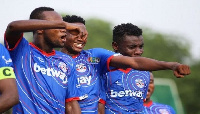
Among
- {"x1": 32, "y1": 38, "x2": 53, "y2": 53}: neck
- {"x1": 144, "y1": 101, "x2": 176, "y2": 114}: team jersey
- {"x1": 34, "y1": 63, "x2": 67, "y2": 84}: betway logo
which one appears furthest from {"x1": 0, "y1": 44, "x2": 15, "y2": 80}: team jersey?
{"x1": 144, "y1": 101, "x2": 176, "y2": 114}: team jersey

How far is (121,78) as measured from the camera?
337 inches

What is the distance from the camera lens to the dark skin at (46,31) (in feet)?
21.9

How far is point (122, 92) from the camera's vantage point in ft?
27.9

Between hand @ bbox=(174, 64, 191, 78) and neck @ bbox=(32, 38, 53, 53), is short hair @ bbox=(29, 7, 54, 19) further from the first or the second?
hand @ bbox=(174, 64, 191, 78)

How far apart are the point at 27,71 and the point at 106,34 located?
5618 cm

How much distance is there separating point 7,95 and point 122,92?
119 inches

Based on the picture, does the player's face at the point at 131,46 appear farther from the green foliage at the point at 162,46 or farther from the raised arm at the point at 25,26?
the green foliage at the point at 162,46

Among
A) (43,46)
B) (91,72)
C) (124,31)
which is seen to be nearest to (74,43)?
(91,72)

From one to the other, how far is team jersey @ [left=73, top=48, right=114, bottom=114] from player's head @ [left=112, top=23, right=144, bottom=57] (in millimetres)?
612

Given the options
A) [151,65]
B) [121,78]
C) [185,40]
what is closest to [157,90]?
[121,78]

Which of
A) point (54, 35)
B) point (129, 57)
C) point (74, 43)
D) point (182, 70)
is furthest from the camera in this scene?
point (74, 43)

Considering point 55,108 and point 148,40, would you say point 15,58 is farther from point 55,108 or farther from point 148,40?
point 148,40

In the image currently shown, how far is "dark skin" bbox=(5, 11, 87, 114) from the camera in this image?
21.9ft

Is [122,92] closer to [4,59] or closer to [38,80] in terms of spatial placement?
[38,80]
